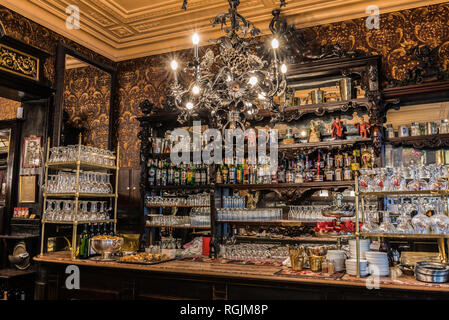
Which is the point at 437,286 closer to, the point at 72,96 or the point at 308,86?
the point at 308,86

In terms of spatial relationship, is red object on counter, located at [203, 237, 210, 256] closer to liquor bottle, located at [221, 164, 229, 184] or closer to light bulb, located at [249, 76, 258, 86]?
liquor bottle, located at [221, 164, 229, 184]

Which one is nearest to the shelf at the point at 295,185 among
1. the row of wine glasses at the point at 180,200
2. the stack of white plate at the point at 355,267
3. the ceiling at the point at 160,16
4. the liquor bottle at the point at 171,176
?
the row of wine glasses at the point at 180,200

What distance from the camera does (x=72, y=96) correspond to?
6688 millimetres

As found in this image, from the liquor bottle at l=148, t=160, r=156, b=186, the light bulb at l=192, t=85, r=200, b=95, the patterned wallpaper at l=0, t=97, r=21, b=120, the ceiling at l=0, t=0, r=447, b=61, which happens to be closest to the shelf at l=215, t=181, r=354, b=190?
the liquor bottle at l=148, t=160, r=156, b=186

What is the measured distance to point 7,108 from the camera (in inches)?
283

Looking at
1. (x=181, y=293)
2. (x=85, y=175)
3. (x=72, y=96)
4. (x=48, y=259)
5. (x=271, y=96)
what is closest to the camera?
(x=271, y=96)

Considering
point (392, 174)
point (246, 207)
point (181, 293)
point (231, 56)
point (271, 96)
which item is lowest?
point (181, 293)

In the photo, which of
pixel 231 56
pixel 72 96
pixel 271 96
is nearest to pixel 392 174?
pixel 271 96

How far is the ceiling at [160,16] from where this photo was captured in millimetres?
5008

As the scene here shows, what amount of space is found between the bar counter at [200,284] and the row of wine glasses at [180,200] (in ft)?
4.16

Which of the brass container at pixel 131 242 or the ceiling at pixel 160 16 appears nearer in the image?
the ceiling at pixel 160 16

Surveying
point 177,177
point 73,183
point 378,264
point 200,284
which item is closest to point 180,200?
point 177,177

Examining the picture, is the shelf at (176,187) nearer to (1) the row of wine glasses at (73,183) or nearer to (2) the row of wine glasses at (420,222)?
(1) the row of wine glasses at (73,183)

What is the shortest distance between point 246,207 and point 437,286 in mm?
2843
